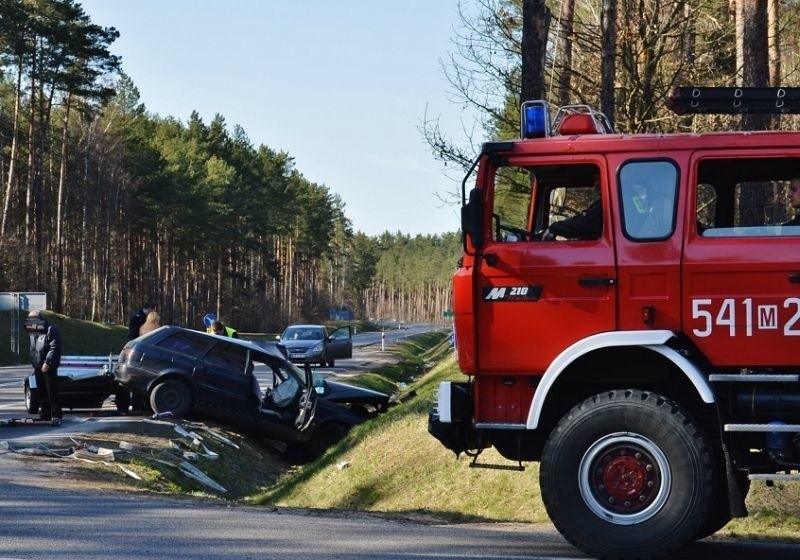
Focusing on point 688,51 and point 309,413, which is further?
point 688,51

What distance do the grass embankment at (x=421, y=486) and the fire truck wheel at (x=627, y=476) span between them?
8.16 feet

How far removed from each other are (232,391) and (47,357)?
287 cm

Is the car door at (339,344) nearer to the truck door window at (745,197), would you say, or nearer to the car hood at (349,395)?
the car hood at (349,395)

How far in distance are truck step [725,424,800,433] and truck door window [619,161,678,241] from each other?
1280 millimetres

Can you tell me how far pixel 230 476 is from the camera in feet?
56.1

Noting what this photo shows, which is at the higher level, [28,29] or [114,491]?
[28,29]

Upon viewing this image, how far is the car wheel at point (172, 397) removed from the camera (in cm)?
1930

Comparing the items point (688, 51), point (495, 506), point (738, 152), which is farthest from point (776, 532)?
point (688, 51)

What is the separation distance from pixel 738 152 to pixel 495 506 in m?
5.19

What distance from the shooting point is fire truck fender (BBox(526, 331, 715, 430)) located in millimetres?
7539

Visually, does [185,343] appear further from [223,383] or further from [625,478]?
[625,478]

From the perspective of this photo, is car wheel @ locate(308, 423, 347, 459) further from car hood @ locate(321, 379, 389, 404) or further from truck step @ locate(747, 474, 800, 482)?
truck step @ locate(747, 474, 800, 482)

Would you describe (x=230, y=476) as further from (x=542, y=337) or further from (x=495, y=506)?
(x=542, y=337)

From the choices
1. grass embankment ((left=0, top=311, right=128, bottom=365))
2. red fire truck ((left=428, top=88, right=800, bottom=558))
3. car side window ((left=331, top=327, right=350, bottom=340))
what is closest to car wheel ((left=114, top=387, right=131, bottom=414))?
red fire truck ((left=428, top=88, right=800, bottom=558))
